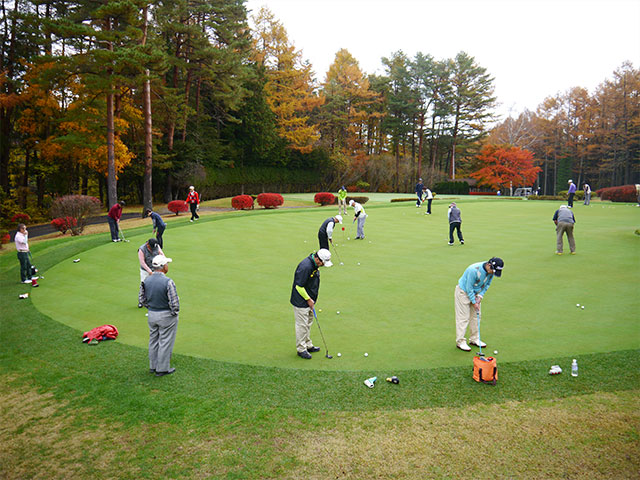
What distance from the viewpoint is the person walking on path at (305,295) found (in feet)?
24.8

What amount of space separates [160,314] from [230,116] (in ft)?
151

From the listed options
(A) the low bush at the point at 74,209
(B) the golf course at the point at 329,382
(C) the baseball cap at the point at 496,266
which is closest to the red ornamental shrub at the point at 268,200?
(A) the low bush at the point at 74,209

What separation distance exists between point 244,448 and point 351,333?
13.4 ft

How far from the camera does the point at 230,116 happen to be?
163 ft

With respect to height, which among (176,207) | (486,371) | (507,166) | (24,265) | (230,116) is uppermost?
(230,116)

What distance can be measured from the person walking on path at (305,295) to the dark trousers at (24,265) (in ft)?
35.2

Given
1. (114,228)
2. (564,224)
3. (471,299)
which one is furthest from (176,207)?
(471,299)

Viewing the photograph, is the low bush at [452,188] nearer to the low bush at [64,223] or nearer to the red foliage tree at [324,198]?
the red foliage tree at [324,198]

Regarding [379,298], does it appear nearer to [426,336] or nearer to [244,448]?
[426,336]

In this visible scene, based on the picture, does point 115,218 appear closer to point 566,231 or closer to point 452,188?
point 566,231

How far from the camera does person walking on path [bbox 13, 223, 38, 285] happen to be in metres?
13.1

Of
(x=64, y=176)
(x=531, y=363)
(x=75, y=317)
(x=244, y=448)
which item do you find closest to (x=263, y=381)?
(x=244, y=448)

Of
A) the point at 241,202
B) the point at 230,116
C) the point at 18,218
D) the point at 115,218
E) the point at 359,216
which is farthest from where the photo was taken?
the point at 230,116

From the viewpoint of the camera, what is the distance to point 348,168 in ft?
212
